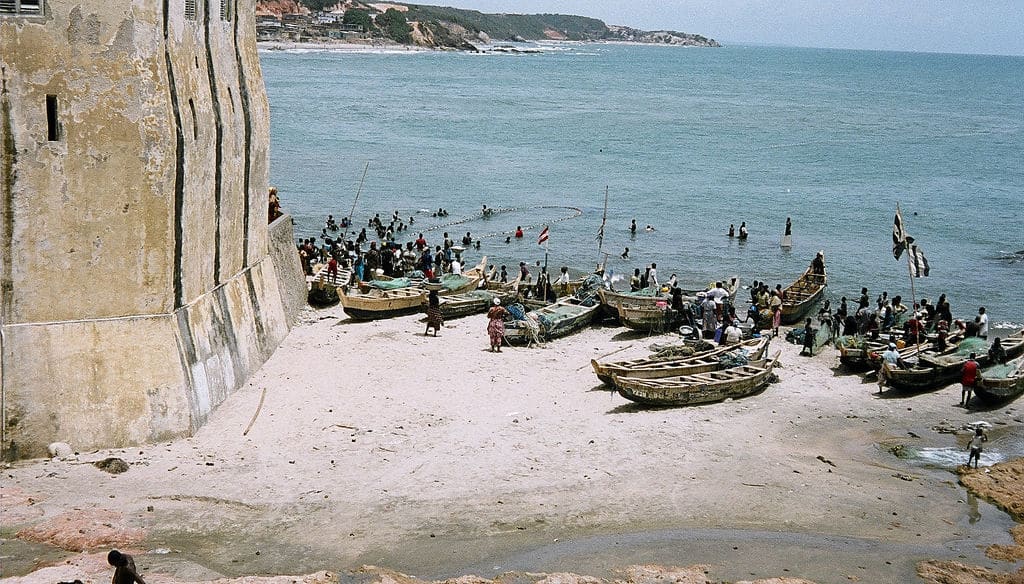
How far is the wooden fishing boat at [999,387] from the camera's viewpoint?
2342cm

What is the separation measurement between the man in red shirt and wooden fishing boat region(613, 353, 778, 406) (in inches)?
164

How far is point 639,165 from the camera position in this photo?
75438mm

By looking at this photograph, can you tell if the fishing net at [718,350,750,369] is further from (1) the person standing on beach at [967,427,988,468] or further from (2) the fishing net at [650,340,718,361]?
(1) the person standing on beach at [967,427,988,468]

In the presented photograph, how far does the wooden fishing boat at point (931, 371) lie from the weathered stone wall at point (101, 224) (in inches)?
599

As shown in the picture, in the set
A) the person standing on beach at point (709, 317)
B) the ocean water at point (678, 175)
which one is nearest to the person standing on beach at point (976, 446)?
the person standing on beach at point (709, 317)

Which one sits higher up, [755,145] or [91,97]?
[91,97]

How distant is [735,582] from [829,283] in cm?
2890

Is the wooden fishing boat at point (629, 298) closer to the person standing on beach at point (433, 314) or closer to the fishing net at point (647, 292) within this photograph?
the fishing net at point (647, 292)

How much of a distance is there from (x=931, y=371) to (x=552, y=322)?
30.7 feet

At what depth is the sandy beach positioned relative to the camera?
15570mm

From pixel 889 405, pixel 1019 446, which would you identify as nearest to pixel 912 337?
pixel 889 405

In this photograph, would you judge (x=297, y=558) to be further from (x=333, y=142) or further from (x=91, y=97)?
(x=333, y=142)

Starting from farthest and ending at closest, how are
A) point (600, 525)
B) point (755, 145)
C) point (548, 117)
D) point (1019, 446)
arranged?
1. point (548, 117)
2. point (755, 145)
3. point (1019, 446)
4. point (600, 525)

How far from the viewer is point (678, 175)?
71625 millimetres
